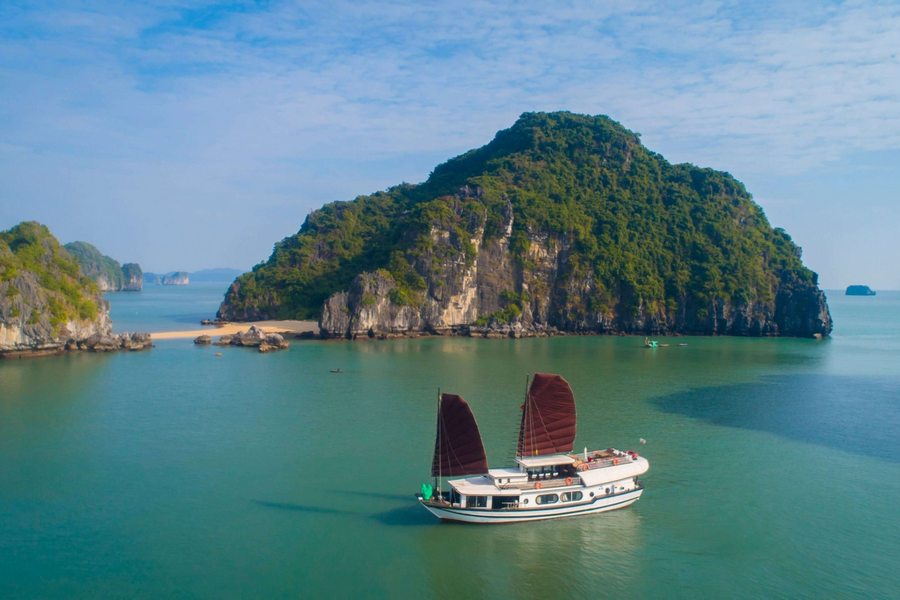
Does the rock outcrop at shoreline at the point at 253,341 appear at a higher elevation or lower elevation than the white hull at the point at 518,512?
higher

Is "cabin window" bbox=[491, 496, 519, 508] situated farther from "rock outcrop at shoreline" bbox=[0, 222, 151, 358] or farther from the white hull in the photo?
"rock outcrop at shoreline" bbox=[0, 222, 151, 358]

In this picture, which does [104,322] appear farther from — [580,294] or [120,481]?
[580,294]

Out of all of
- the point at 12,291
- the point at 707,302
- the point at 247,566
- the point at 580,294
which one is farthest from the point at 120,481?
the point at 707,302

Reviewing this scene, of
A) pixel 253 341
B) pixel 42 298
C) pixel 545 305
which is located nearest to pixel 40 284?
pixel 42 298

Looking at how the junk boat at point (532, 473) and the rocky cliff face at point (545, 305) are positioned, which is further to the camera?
the rocky cliff face at point (545, 305)

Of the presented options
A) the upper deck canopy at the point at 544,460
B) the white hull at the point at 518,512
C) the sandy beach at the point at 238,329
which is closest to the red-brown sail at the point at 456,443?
the white hull at the point at 518,512

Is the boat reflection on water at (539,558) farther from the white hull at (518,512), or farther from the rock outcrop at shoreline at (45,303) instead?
the rock outcrop at shoreline at (45,303)

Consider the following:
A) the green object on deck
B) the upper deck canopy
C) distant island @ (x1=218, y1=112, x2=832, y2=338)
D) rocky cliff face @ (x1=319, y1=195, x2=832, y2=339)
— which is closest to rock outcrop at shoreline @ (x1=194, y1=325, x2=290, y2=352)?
distant island @ (x1=218, y1=112, x2=832, y2=338)

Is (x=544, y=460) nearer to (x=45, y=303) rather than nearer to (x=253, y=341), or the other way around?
(x=253, y=341)

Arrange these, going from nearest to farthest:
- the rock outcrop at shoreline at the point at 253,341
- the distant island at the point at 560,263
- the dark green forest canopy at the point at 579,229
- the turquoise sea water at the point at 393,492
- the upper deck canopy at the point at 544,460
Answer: the turquoise sea water at the point at 393,492, the upper deck canopy at the point at 544,460, the rock outcrop at shoreline at the point at 253,341, the distant island at the point at 560,263, the dark green forest canopy at the point at 579,229
